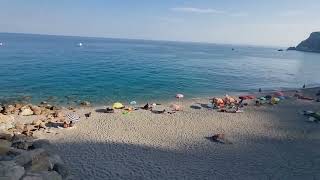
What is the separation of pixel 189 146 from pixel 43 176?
10.7 meters

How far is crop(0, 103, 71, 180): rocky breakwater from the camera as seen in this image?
13.3 meters

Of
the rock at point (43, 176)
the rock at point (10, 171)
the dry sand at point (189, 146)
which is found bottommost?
the dry sand at point (189, 146)

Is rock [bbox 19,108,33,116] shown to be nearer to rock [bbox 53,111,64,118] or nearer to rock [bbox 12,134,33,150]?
rock [bbox 53,111,64,118]

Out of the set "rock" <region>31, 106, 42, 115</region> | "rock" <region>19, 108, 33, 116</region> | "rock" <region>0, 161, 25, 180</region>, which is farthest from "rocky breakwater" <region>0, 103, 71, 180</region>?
"rock" <region>31, 106, 42, 115</region>

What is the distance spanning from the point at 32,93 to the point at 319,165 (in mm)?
31505

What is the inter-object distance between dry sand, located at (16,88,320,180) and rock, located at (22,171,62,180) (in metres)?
2.27

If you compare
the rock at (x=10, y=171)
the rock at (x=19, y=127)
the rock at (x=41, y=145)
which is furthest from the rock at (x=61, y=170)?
the rock at (x=19, y=127)

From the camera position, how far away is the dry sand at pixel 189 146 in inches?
690

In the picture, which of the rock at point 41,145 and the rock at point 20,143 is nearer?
the rock at point 20,143

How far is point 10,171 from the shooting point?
505 inches

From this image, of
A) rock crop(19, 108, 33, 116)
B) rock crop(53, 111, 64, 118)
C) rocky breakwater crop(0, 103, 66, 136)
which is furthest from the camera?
rock crop(19, 108, 33, 116)

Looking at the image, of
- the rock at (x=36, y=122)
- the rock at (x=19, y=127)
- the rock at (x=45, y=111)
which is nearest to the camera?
the rock at (x=19, y=127)

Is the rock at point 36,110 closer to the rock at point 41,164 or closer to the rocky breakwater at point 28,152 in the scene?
the rocky breakwater at point 28,152

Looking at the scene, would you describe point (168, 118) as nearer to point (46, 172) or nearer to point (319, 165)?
point (319, 165)
